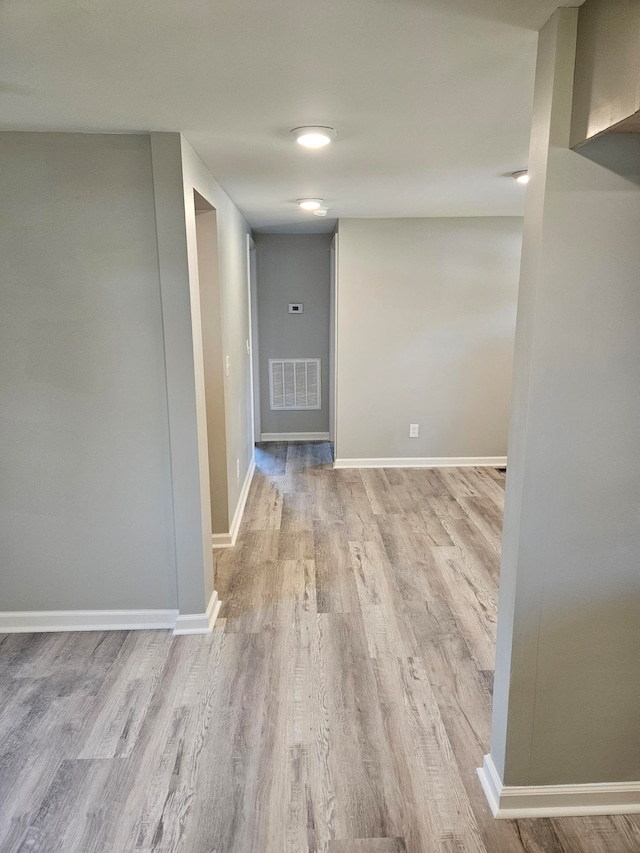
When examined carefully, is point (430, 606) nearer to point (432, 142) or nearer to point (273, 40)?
point (432, 142)

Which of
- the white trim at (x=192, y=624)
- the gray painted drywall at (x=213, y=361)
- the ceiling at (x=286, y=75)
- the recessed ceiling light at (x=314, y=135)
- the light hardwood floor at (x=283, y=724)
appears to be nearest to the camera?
the ceiling at (x=286, y=75)

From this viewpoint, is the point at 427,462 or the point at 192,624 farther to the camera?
the point at 427,462

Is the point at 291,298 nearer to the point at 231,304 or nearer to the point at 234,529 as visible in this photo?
the point at 231,304

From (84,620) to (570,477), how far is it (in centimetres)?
238

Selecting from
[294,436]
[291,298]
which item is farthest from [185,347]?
[294,436]

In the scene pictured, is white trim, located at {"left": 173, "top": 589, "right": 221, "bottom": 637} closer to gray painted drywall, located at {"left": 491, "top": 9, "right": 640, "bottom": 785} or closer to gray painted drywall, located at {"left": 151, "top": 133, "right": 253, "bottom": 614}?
gray painted drywall, located at {"left": 151, "top": 133, "right": 253, "bottom": 614}

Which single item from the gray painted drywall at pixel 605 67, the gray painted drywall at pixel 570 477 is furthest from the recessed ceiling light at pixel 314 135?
the gray painted drywall at pixel 605 67

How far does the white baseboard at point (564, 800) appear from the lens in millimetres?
1815

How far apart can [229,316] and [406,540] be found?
1.91m

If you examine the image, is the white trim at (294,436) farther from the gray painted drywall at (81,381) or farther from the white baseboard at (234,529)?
the gray painted drywall at (81,381)

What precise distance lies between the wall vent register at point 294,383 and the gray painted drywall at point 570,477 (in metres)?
4.62

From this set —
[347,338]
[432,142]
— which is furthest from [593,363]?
[347,338]

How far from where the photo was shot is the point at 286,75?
5.35 feet

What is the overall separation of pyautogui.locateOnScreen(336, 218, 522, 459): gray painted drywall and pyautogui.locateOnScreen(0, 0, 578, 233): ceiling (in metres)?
2.18
